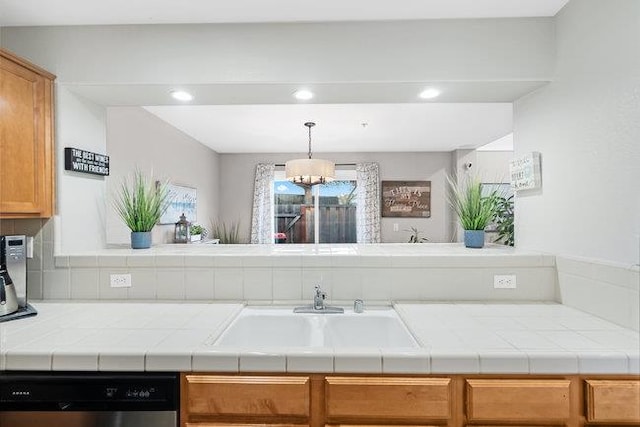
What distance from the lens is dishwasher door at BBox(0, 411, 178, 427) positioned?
107cm

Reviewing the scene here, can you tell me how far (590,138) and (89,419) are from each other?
2131 millimetres

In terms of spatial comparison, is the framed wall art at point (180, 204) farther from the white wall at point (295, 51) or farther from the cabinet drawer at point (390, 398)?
the cabinet drawer at point (390, 398)

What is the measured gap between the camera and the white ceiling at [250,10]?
4.90ft

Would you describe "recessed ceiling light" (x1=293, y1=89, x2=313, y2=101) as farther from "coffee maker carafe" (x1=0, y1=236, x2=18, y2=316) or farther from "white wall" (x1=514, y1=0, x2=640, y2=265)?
"coffee maker carafe" (x1=0, y1=236, x2=18, y2=316)

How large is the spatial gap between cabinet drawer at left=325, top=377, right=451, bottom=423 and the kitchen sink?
416mm

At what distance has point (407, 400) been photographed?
1052mm

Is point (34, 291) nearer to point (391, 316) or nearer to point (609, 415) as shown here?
point (391, 316)

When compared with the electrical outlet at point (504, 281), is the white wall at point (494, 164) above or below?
above

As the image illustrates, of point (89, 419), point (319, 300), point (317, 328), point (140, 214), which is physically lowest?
point (89, 419)

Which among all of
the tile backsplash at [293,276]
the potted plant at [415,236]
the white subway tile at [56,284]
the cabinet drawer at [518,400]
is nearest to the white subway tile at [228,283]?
the tile backsplash at [293,276]

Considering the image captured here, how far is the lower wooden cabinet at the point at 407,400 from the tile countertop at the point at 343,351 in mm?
37

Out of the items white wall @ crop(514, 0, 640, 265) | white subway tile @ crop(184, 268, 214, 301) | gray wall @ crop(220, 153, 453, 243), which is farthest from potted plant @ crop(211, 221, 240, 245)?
white wall @ crop(514, 0, 640, 265)

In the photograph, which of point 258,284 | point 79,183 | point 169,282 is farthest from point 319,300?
point 79,183

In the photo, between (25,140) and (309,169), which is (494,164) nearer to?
(309,169)
